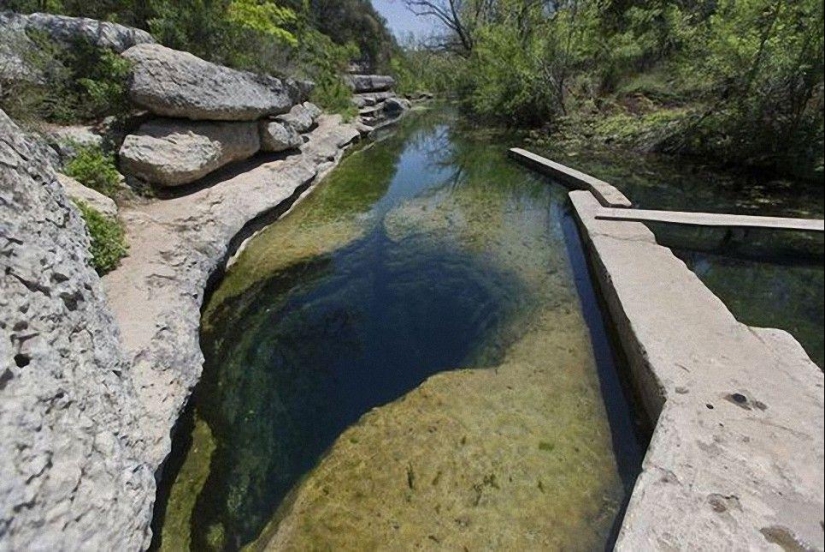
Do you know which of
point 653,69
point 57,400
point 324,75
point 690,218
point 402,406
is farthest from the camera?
point 324,75

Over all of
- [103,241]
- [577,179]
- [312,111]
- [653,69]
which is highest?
[653,69]

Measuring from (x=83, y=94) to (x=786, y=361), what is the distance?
8.57 m

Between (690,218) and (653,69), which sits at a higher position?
(653,69)

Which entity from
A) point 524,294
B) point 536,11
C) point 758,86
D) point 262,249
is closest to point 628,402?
point 524,294

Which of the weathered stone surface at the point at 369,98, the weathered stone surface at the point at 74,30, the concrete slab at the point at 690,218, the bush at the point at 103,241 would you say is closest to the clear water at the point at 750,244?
the concrete slab at the point at 690,218

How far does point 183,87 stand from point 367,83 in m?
18.7

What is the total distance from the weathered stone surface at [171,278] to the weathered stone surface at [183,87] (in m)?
1.12

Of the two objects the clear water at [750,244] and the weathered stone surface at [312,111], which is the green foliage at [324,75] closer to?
the weathered stone surface at [312,111]

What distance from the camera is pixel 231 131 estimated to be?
711 centimetres

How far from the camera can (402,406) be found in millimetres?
3258

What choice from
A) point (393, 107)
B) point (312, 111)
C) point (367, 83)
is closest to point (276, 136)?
point (312, 111)

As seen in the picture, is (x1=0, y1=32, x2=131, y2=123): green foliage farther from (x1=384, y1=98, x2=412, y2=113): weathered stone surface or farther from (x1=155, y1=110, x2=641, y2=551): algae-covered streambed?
(x1=384, y1=98, x2=412, y2=113): weathered stone surface

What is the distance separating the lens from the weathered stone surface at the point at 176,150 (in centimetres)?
566

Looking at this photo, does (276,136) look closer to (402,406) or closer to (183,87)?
(183,87)
